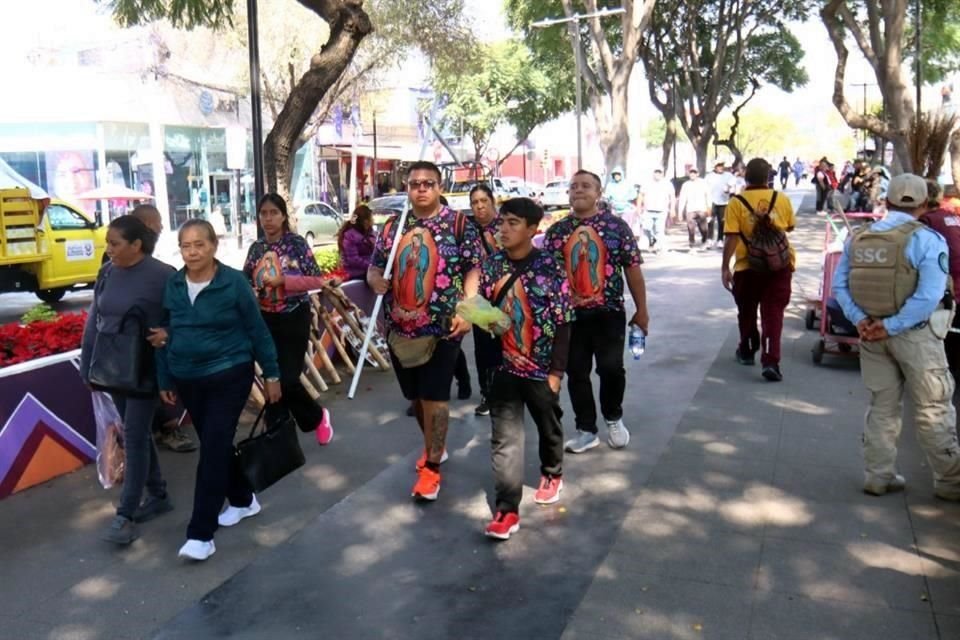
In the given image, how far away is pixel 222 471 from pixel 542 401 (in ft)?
5.00

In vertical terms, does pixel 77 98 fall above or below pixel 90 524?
above

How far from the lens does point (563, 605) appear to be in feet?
13.0

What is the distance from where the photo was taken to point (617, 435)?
608 cm

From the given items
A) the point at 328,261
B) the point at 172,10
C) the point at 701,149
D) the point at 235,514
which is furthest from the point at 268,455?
the point at 701,149

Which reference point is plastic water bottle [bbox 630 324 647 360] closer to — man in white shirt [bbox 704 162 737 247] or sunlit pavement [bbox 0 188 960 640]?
sunlit pavement [bbox 0 188 960 640]

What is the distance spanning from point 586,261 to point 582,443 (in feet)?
3.80

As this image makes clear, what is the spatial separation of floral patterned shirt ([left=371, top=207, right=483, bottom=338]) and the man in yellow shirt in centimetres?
316

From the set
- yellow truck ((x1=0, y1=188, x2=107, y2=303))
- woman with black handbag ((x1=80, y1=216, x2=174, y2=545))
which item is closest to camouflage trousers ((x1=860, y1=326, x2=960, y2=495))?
woman with black handbag ((x1=80, y1=216, x2=174, y2=545))

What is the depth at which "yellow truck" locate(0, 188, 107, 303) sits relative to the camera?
563 inches

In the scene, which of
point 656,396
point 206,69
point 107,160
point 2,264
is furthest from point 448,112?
point 656,396

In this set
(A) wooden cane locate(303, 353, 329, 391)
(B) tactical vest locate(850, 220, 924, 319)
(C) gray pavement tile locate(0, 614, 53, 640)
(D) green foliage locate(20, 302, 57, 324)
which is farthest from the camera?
(A) wooden cane locate(303, 353, 329, 391)

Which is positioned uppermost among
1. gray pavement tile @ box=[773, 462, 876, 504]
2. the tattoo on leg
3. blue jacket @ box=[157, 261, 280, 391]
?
blue jacket @ box=[157, 261, 280, 391]

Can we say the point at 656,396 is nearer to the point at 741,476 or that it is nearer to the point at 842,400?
the point at 842,400

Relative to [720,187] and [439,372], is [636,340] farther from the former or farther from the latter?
[720,187]
